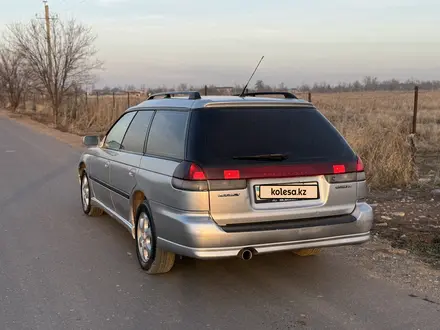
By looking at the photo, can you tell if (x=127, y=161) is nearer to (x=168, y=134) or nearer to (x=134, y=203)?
(x=134, y=203)

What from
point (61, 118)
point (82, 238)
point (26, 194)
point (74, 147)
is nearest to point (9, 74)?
point (61, 118)

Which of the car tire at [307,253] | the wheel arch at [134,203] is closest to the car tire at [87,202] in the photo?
the wheel arch at [134,203]

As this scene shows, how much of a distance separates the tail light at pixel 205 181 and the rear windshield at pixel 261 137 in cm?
8

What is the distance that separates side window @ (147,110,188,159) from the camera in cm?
424

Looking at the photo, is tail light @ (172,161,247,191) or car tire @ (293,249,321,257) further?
car tire @ (293,249,321,257)

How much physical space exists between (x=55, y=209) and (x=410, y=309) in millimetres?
5386

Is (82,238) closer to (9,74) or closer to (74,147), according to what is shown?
(74,147)

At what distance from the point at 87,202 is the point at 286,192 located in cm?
386

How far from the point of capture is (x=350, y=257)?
5191 millimetres

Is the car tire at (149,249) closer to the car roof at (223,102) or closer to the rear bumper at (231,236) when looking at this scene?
the rear bumper at (231,236)

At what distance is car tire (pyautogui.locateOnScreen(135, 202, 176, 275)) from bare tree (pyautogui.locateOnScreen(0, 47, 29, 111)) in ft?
135

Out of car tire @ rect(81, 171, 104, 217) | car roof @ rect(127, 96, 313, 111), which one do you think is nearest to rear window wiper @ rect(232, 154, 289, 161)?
car roof @ rect(127, 96, 313, 111)

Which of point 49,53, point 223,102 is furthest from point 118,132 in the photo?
point 49,53

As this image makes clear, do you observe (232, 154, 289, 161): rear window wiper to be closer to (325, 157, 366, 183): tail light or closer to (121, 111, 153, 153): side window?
(325, 157, 366, 183): tail light
